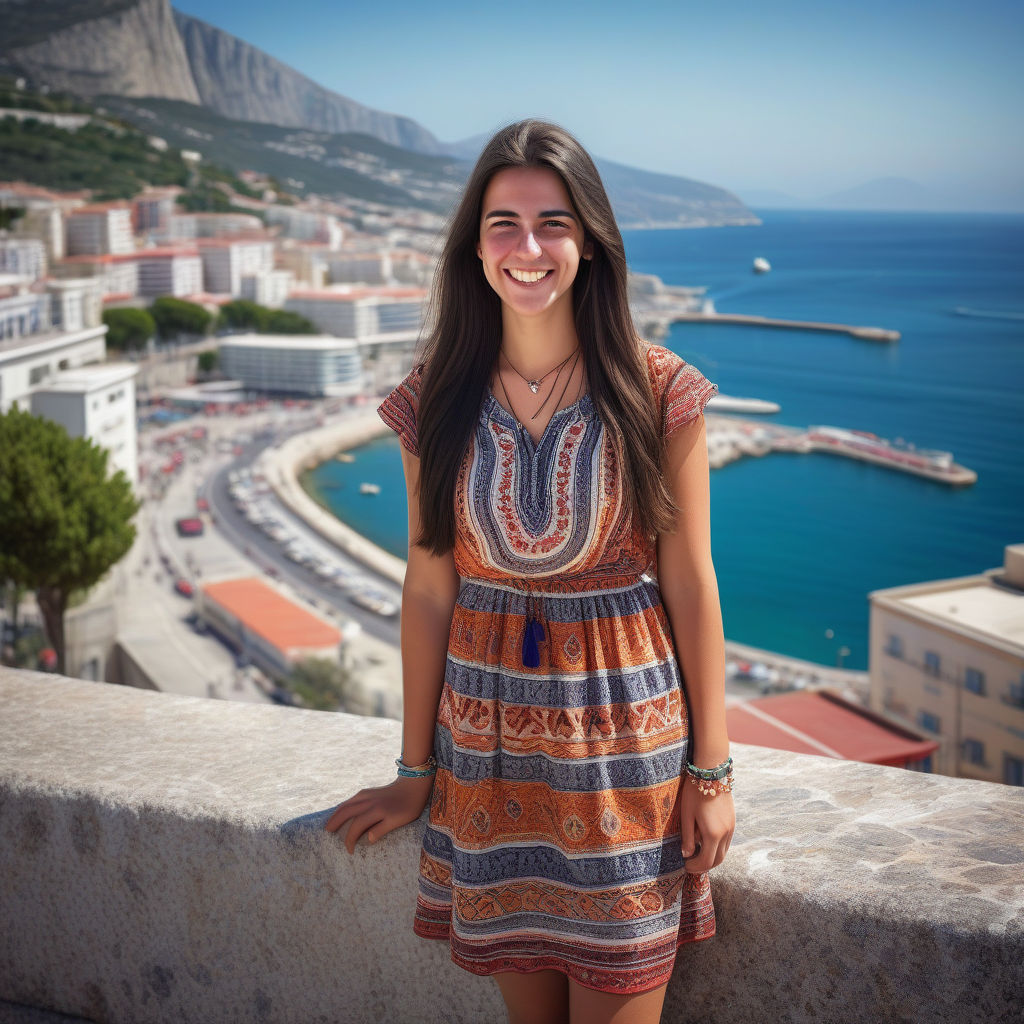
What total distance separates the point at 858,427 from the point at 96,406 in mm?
23966

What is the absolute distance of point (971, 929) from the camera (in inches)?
25.4

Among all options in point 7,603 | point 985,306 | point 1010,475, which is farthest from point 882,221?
point 7,603

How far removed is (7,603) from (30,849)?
48.6 ft

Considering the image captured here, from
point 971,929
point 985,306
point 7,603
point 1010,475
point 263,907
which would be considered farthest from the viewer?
point 985,306

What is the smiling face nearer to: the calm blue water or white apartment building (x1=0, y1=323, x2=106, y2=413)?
white apartment building (x1=0, y1=323, x2=106, y2=413)

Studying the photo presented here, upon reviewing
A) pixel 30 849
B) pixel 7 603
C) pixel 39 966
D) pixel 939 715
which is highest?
pixel 30 849

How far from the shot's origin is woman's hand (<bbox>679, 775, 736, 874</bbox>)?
2.24 ft

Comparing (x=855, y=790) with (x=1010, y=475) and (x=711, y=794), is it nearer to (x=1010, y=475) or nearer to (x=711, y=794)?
(x=711, y=794)

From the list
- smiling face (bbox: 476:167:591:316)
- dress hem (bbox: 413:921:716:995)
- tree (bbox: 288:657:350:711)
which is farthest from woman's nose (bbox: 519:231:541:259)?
tree (bbox: 288:657:350:711)

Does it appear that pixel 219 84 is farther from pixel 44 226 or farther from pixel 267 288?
pixel 44 226

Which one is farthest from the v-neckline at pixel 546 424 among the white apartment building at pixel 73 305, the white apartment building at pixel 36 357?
the white apartment building at pixel 73 305

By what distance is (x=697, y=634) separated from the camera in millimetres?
699

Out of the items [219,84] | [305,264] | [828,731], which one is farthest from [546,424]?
[219,84]

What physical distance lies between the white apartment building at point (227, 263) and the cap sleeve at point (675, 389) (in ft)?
116
